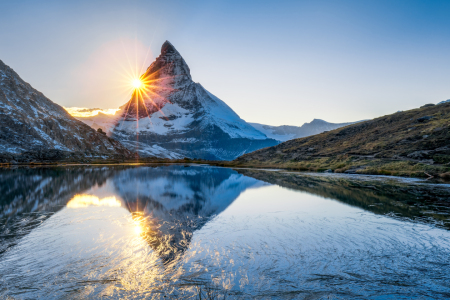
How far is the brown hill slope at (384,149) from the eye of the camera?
39094mm

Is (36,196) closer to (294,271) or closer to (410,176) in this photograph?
(294,271)

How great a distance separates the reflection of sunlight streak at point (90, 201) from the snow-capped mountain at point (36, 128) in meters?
94.8

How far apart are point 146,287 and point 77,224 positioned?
8694mm

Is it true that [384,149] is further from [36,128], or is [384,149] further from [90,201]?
[36,128]

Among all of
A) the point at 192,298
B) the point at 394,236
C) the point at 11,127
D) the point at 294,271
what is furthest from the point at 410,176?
the point at 11,127

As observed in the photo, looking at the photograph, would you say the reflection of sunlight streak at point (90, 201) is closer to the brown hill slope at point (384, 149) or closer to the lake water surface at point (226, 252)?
the lake water surface at point (226, 252)

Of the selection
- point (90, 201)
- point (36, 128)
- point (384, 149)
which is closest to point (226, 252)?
point (90, 201)

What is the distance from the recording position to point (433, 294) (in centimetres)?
638

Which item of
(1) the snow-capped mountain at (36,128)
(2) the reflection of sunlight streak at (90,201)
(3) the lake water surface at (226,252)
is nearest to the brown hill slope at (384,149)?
(3) the lake water surface at (226,252)

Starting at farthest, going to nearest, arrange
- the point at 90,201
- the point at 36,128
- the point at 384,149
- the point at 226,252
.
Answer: the point at 36,128
the point at 384,149
the point at 90,201
the point at 226,252

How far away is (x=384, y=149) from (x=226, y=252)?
50926 millimetres

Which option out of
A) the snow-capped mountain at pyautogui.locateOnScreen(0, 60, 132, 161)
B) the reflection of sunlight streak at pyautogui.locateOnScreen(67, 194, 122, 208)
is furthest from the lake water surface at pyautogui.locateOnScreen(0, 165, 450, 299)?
the snow-capped mountain at pyautogui.locateOnScreen(0, 60, 132, 161)

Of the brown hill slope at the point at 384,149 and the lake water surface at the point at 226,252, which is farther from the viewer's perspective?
Result: the brown hill slope at the point at 384,149

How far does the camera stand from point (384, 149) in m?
49.7
